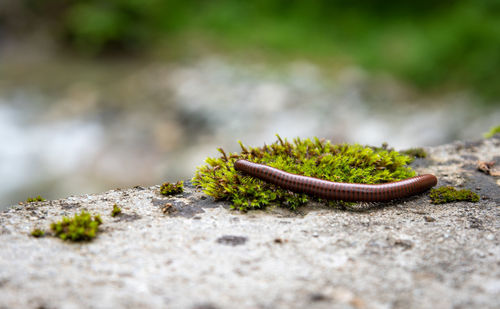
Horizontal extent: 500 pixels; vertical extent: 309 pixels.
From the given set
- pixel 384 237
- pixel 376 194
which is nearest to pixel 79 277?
pixel 384 237

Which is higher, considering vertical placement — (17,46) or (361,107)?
(17,46)

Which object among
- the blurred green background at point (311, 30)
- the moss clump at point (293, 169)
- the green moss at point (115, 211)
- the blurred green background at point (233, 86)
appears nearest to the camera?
the green moss at point (115, 211)

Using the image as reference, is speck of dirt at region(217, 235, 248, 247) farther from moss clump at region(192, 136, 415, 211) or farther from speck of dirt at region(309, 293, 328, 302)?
speck of dirt at region(309, 293, 328, 302)

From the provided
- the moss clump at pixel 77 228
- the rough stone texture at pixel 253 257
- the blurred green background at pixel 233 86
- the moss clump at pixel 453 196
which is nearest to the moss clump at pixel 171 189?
the rough stone texture at pixel 253 257

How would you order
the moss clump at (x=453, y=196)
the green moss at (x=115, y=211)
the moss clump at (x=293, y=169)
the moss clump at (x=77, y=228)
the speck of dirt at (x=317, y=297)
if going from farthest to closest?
the moss clump at (x=453, y=196), the moss clump at (x=293, y=169), the green moss at (x=115, y=211), the moss clump at (x=77, y=228), the speck of dirt at (x=317, y=297)

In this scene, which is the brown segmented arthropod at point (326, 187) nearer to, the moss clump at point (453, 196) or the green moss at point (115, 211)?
the moss clump at point (453, 196)

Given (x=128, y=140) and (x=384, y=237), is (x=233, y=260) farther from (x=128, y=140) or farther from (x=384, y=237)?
(x=128, y=140)
